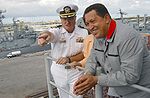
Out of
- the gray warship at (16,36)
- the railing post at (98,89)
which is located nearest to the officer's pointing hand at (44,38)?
the railing post at (98,89)

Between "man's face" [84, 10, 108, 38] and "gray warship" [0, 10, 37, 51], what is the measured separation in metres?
23.7

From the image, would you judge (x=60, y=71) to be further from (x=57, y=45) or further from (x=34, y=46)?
(x=34, y=46)

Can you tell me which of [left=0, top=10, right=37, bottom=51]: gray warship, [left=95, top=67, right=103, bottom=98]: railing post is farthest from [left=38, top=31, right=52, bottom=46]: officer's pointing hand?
[left=0, top=10, right=37, bottom=51]: gray warship

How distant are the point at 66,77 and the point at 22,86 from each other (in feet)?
15.2

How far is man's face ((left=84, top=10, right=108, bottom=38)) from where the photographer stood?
1579mm

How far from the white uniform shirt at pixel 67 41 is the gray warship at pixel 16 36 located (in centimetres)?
2255

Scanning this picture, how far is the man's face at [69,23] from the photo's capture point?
8.50 ft

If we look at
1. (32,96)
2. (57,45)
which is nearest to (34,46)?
(32,96)

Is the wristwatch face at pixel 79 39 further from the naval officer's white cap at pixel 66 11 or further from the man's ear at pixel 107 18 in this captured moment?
the man's ear at pixel 107 18

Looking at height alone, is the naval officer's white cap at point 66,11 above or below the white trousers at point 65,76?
above

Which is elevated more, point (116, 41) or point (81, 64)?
point (116, 41)

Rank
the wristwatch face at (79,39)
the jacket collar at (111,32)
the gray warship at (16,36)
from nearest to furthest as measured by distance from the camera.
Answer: the jacket collar at (111,32), the wristwatch face at (79,39), the gray warship at (16,36)

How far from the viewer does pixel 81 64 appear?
2.44 metres

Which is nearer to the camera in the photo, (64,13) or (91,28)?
(91,28)
